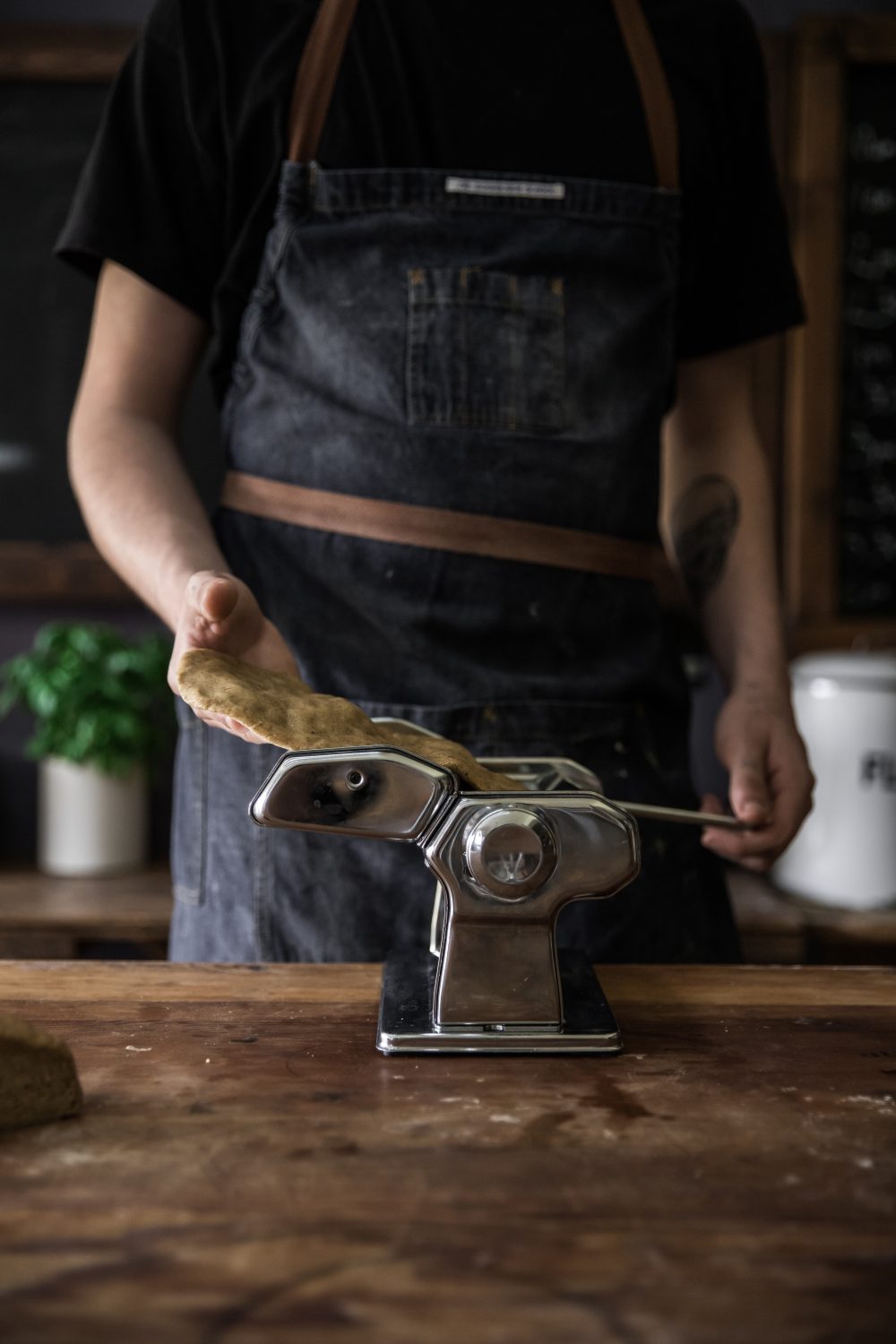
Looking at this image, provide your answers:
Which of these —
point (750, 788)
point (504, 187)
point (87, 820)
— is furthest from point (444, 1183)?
point (87, 820)

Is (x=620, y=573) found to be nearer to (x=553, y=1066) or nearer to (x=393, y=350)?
(x=393, y=350)

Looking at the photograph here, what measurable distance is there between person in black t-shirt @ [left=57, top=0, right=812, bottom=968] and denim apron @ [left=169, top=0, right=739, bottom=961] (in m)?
0.05

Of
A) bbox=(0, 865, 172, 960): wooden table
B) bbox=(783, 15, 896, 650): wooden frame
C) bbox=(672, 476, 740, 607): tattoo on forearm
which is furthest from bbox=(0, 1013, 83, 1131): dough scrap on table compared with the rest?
bbox=(783, 15, 896, 650): wooden frame

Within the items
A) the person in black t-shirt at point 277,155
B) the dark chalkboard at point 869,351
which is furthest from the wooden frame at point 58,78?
the dark chalkboard at point 869,351

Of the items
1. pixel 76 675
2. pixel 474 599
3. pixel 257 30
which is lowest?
pixel 76 675

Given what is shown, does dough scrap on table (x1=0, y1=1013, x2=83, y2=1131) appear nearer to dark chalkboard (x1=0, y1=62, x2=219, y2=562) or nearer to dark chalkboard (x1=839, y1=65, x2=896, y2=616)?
dark chalkboard (x1=0, y1=62, x2=219, y2=562)

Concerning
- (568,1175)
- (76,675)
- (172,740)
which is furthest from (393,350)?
(172,740)

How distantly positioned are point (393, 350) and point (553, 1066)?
0.72 metres

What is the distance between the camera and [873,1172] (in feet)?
2.01

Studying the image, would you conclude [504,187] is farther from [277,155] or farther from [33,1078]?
[33,1078]

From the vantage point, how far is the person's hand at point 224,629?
84cm

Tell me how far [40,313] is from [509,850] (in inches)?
78.4

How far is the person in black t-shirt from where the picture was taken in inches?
46.6

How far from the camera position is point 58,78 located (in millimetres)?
2301
